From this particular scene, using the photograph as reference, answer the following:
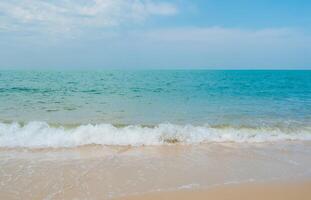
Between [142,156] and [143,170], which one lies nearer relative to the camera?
[143,170]

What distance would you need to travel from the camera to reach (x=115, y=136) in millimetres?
9531

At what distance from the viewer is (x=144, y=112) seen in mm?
15203

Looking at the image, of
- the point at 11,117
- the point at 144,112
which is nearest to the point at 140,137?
the point at 144,112

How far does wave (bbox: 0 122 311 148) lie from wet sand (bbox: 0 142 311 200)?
611mm

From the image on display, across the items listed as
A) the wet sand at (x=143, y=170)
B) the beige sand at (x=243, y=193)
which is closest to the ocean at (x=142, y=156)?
the wet sand at (x=143, y=170)

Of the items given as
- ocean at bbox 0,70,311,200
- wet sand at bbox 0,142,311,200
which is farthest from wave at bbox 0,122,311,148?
wet sand at bbox 0,142,311,200

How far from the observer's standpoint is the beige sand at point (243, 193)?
4.97 metres

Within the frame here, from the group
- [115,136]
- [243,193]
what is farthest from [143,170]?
[115,136]

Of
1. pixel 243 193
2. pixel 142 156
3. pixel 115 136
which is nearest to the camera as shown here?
pixel 243 193

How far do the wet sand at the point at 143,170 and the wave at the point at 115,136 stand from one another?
2.00 feet

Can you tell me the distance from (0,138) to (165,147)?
5.58m

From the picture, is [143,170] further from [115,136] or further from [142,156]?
[115,136]

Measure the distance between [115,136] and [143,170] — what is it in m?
3.40

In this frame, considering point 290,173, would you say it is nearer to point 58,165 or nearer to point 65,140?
point 58,165
